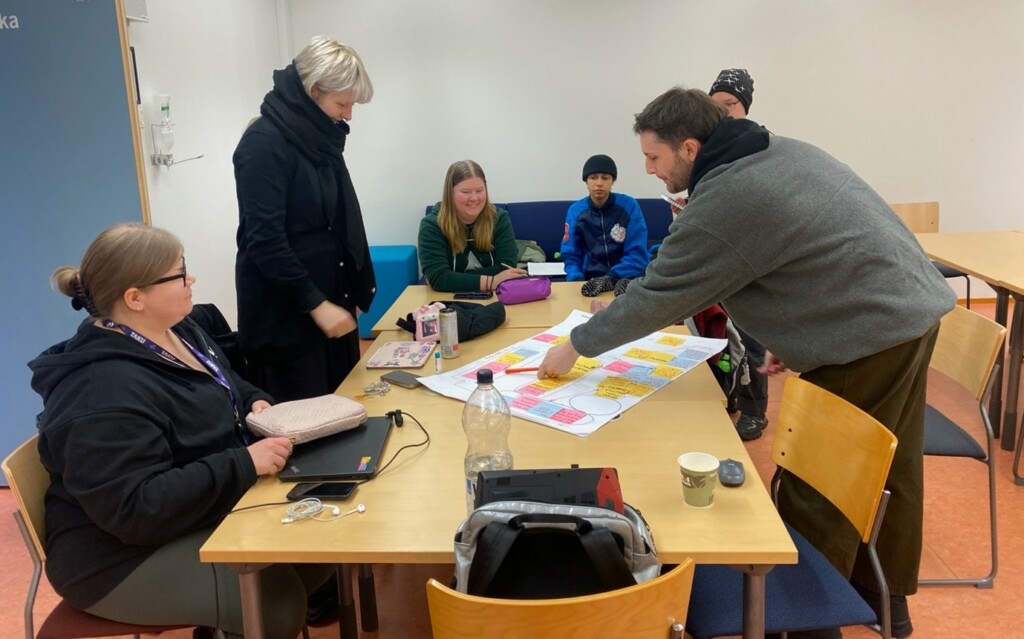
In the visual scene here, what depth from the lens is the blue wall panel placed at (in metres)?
2.78

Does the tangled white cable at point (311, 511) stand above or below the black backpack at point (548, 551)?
below

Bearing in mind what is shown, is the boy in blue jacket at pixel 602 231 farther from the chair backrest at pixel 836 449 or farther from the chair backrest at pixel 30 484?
the chair backrest at pixel 30 484

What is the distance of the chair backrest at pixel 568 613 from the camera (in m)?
0.97

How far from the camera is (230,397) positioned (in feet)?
5.80

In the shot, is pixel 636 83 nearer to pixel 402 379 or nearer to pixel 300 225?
pixel 300 225

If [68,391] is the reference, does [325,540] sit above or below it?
below

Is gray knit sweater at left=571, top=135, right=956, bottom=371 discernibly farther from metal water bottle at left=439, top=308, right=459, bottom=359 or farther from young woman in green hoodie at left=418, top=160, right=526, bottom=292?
young woman in green hoodie at left=418, top=160, right=526, bottom=292

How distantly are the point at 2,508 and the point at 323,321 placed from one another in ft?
5.69

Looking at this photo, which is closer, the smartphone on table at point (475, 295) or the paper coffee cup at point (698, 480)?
the paper coffee cup at point (698, 480)

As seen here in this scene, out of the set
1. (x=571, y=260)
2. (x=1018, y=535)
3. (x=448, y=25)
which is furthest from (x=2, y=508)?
(x=448, y=25)

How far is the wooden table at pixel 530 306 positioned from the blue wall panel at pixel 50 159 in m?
1.14

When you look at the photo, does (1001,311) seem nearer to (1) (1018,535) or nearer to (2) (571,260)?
(1) (1018,535)

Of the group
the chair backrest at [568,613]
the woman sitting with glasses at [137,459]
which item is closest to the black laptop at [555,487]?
the chair backrest at [568,613]

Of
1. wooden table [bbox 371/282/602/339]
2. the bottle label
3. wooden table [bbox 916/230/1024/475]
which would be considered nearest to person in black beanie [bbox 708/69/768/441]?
wooden table [bbox 371/282/602/339]
